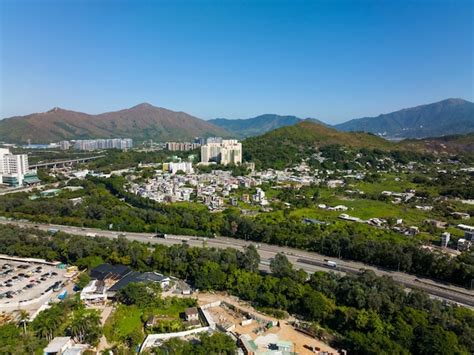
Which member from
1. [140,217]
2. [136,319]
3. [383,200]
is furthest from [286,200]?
[136,319]

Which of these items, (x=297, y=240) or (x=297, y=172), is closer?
(x=297, y=240)

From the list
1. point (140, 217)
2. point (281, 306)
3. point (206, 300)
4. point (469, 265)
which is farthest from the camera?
point (140, 217)

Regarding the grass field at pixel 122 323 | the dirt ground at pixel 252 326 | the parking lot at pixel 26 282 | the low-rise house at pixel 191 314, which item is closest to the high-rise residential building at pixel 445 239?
the dirt ground at pixel 252 326

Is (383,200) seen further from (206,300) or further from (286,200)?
(206,300)

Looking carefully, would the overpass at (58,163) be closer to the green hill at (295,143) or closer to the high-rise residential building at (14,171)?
the high-rise residential building at (14,171)

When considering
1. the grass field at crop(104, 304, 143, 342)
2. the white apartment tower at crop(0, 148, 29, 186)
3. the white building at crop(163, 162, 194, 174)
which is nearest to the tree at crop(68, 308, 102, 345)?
the grass field at crop(104, 304, 143, 342)

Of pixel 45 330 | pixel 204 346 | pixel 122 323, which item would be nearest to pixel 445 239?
pixel 204 346
